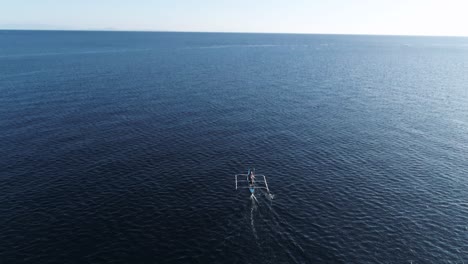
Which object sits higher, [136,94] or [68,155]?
[136,94]

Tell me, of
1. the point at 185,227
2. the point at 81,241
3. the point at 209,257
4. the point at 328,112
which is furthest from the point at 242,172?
the point at 328,112

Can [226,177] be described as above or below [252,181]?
below

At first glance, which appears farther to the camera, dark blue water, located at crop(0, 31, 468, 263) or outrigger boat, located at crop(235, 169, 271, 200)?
outrigger boat, located at crop(235, 169, 271, 200)

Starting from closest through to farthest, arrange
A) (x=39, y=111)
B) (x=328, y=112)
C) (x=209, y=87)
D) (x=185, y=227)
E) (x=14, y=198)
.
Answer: (x=185, y=227) → (x=14, y=198) → (x=39, y=111) → (x=328, y=112) → (x=209, y=87)

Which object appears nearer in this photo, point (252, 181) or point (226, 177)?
point (252, 181)

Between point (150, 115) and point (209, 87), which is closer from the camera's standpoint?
→ point (150, 115)

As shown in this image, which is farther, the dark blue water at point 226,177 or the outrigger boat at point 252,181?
the outrigger boat at point 252,181

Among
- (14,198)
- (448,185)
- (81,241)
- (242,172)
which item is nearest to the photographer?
(81,241)

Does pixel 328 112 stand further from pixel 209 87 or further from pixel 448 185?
pixel 209 87
